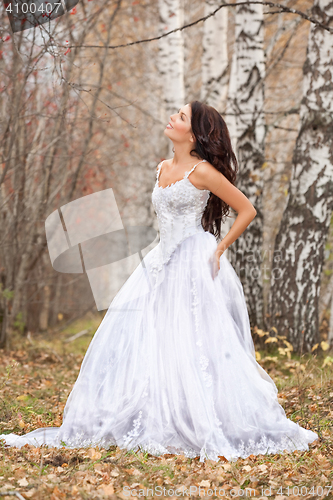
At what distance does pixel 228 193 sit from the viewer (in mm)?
3588

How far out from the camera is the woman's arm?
141 inches

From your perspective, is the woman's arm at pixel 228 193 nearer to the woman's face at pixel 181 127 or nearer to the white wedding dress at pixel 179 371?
the white wedding dress at pixel 179 371

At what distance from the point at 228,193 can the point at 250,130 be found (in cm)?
250

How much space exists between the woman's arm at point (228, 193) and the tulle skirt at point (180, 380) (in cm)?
25

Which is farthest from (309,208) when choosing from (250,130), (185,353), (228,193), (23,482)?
(23,482)

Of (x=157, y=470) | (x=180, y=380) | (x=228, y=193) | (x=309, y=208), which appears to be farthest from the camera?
(x=309, y=208)

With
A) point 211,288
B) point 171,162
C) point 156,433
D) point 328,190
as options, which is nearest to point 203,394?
point 156,433

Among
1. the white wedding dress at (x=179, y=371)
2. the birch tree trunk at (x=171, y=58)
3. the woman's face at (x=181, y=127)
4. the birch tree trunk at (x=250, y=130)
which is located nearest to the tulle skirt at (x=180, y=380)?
the white wedding dress at (x=179, y=371)

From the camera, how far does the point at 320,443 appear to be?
3424 millimetres

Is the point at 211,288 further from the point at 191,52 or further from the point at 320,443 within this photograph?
the point at 191,52

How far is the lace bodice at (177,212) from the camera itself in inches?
143

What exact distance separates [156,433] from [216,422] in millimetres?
402

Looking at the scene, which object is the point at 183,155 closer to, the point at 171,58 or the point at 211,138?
the point at 211,138
